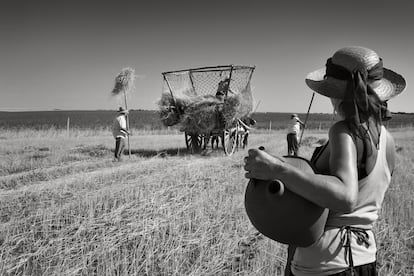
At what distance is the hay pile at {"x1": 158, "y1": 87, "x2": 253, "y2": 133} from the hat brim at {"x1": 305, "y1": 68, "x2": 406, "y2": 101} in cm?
923

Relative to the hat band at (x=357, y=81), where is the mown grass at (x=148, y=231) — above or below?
below

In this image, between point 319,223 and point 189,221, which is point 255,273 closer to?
point 189,221

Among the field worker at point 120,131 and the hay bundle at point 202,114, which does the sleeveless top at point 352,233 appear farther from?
the hay bundle at point 202,114

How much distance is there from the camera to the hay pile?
11028mm

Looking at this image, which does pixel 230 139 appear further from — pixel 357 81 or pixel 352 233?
pixel 357 81

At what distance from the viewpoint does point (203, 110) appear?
11.1m

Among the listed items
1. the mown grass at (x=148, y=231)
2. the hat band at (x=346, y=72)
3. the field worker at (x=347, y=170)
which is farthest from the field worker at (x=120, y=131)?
the hat band at (x=346, y=72)

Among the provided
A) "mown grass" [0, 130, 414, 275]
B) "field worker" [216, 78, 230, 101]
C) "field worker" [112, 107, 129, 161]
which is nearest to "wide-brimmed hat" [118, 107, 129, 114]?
"field worker" [112, 107, 129, 161]

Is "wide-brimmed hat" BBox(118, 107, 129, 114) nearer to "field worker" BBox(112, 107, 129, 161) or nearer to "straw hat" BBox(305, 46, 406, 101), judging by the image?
"field worker" BBox(112, 107, 129, 161)

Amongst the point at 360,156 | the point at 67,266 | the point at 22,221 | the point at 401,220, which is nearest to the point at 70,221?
the point at 22,221

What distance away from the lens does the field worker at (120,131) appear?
397 inches

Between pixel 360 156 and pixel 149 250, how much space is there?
8.20 ft

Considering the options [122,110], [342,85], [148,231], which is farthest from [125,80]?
[342,85]

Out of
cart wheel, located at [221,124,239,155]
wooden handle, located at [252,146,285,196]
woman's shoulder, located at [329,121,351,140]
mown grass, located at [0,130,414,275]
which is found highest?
woman's shoulder, located at [329,121,351,140]
